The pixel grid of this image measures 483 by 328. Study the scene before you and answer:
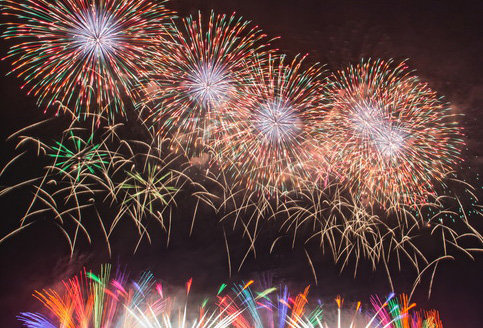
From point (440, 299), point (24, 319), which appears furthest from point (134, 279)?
point (440, 299)

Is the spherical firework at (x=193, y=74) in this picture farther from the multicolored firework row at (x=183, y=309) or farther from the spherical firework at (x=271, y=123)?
the multicolored firework row at (x=183, y=309)

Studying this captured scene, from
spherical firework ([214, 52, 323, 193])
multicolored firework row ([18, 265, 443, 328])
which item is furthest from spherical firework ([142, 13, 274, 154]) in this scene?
multicolored firework row ([18, 265, 443, 328])

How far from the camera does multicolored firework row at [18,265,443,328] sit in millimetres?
7844

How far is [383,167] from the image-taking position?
22.9ft

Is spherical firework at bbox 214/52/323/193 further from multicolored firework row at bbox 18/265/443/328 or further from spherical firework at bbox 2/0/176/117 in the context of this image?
multicolored firework row at bbox 18/265/443/328

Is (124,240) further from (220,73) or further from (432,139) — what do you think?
(432,139)

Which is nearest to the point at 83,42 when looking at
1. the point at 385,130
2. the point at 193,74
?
the point at 193,74

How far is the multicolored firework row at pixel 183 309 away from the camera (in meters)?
7.84

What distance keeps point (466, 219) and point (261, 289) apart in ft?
19.7

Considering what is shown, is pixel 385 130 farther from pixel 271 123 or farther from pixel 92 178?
pixel 92 178

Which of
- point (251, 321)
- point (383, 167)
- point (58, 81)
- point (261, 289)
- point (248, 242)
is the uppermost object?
point (58, 81)

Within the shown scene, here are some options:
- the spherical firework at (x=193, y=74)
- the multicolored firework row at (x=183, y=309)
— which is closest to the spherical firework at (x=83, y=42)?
the spherical firework at (x=193, y=74)

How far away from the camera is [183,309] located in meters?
9.49

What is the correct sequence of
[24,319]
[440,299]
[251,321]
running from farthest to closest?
[440,299]
[251,321]
[24,319]
